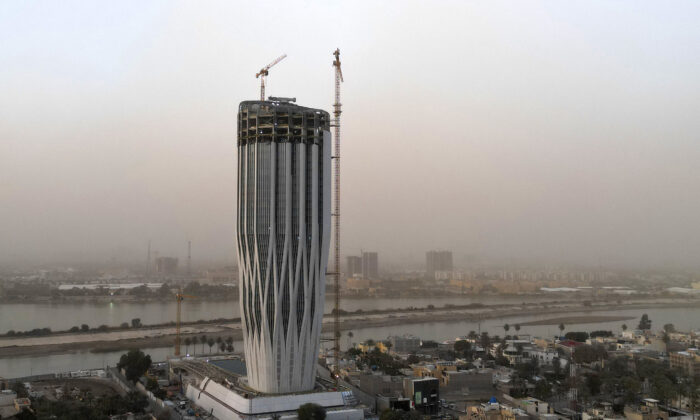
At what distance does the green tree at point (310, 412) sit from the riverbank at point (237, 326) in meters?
16.7

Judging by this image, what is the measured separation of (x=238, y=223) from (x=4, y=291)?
3992 cm

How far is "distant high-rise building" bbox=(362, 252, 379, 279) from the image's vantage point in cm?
6831

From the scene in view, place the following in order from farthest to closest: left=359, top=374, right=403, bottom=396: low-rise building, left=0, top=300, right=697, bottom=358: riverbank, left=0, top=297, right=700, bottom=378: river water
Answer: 1. left=0, top=300, right=697, bottom=358: riverbank
2. left=0, top=297, right=700, bottom=378: river water
3. left=359, top=374, right=403, bottom=396: low-rise building

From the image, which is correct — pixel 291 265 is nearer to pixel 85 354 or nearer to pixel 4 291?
pixel 85 354

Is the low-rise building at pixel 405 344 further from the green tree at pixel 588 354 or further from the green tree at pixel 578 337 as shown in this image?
the green tree at pixel 578 337

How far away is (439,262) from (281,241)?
62158mm

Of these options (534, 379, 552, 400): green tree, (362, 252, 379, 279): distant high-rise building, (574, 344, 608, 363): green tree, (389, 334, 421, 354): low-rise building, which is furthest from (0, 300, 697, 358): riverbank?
(362, 252, 379, 279): distant high-rise building

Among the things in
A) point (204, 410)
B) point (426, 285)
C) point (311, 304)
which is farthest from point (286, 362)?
point (426, 285)

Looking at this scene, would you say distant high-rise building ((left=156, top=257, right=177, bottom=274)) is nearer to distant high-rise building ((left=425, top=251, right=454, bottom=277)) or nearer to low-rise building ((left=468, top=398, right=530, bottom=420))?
distant high-rise building ((left=425, top=251, right=454, bottom=277))

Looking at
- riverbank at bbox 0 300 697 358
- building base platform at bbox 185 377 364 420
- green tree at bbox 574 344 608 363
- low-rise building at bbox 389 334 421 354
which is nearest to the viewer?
building base platform at bbox 185 377 364 420

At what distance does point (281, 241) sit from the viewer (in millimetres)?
13352

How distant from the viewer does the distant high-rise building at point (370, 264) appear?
68312mm

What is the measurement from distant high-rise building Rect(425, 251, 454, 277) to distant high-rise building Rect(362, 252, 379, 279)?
7526 millimetres

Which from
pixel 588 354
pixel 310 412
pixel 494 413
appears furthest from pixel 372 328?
pixel 310 412
